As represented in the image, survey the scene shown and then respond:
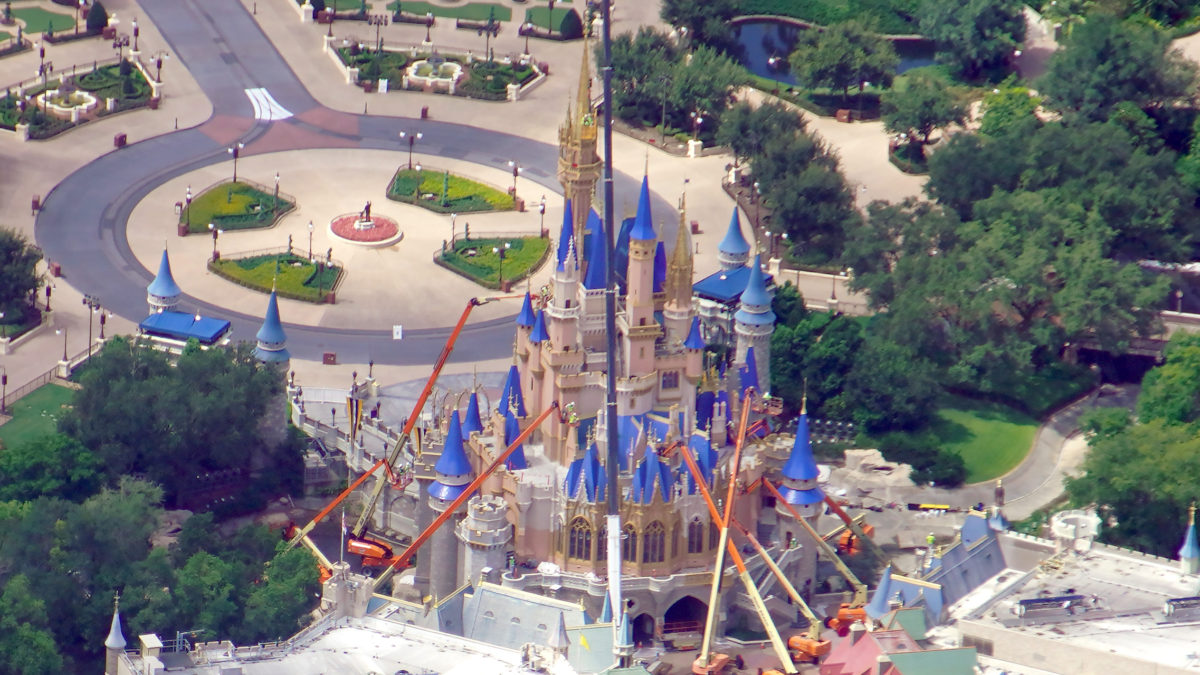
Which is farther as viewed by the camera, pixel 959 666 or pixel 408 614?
pixel 408 614

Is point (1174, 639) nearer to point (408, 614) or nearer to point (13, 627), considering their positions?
point (408, 614)

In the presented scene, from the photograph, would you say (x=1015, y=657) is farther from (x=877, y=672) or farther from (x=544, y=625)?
(x=544, y=625)

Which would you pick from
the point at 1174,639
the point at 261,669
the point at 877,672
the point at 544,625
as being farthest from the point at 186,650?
the point at 1174,639

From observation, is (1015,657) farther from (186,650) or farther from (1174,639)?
(186,650)

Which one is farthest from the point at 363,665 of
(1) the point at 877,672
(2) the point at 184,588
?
(1) the point at 877,672

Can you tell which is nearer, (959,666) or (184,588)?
(959,666)

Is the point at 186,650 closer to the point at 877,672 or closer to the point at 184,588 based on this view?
the point at 184,588

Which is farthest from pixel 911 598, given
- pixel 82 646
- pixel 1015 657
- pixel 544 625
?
pixel 82 646
